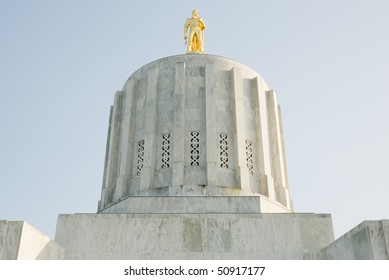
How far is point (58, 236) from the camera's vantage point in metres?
11.8

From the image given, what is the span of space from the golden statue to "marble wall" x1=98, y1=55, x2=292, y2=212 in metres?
2.31

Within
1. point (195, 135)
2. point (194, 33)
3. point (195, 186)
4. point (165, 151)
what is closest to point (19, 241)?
point (195, 186)

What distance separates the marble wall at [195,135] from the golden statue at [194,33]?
7.58 feet

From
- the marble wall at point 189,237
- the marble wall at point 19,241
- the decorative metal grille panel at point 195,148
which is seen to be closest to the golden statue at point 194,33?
the decorative metal grille panel at point 195,148

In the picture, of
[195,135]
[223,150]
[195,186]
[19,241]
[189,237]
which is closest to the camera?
[19,241]

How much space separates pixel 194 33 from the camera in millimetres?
19547

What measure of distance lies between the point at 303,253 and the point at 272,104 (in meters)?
7.85

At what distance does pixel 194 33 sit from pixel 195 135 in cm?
637

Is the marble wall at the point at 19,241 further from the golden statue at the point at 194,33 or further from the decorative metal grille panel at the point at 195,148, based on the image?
the golden statue at the point at 194,33

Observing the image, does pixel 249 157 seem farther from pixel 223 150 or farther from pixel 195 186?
pixel 195 186
